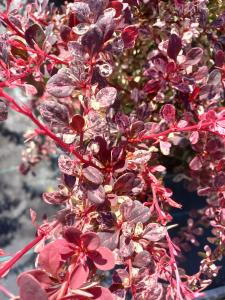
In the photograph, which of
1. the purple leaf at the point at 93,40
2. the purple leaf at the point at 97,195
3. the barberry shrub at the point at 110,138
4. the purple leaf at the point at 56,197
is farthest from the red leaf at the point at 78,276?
the purple leaf at the point at 93,40

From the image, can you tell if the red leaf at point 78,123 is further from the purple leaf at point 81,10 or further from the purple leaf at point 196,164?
the purple leaf at point 196,164

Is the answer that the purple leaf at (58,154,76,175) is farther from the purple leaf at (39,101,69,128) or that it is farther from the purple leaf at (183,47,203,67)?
the purple leaf at (183,47,203,67)

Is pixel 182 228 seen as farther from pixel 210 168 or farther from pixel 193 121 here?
pixel 193 121

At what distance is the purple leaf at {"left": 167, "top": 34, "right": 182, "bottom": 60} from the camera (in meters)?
0.79

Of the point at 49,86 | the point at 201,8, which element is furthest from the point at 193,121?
the point at 49,86

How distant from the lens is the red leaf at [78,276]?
0.54 meters

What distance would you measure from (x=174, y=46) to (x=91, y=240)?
42 cm

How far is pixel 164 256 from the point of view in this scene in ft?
2.53

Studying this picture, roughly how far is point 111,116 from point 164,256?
280 millimetres

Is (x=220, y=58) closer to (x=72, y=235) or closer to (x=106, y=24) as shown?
(x=106, y=24)

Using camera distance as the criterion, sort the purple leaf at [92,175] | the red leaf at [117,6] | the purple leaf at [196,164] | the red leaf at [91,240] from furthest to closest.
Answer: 1. the purple leaf at [196,164]
2. the red leaf at [117,6]
3. the purple leaf at [92,175]
4. the red leaf at [91,240]

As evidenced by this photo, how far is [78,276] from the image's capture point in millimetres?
555

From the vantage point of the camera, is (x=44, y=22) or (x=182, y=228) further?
(x=182, y=228)

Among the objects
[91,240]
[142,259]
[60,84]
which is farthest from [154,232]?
[60,84]
